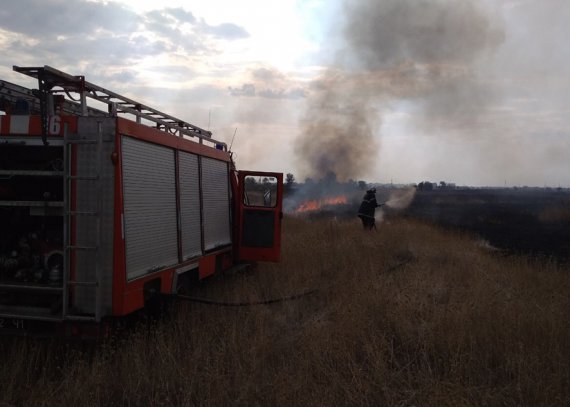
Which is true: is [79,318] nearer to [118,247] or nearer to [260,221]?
[118,247]

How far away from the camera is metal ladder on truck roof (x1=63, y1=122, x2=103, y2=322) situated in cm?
429

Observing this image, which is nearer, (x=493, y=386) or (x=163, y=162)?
(x=493, y=386)

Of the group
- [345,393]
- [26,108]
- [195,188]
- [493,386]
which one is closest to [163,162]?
[195,188]

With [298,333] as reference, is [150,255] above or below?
above

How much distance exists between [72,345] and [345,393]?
279 centimetres

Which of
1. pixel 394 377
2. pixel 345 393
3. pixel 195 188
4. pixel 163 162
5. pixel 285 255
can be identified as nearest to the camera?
pixel 345 393

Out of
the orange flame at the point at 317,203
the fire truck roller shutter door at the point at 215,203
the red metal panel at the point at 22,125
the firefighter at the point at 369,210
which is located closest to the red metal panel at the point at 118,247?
the red metal panel at the point at 22,125

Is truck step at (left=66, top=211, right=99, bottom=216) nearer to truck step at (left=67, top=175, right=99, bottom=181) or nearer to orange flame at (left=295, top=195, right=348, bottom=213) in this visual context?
truck step at (left=67, top=175, right=99, bottom=181)

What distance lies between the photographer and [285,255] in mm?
10484

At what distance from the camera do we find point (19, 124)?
4.62 metres

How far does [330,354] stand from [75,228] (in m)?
2.59

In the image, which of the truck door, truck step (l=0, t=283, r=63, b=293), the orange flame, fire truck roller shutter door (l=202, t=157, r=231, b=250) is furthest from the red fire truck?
the orange flame

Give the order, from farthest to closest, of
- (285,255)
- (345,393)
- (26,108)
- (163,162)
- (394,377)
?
(285,255), (163,162), (26,108), (394,377), (345,393)

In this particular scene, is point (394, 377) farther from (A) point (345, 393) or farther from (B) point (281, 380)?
(B) point (281, 380)
